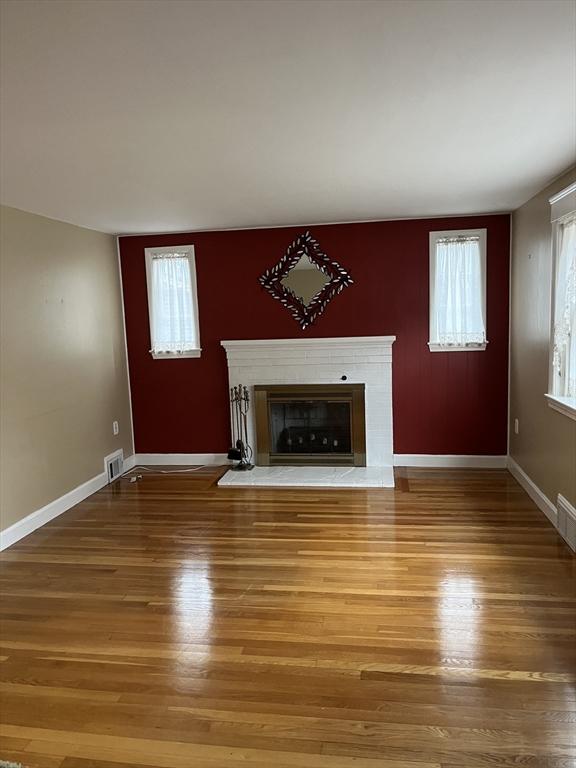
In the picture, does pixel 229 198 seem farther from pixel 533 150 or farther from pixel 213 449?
pixel 213 449

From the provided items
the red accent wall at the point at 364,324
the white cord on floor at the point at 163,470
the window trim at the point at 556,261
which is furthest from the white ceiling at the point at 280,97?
the white cord on floor at the point at 163,470

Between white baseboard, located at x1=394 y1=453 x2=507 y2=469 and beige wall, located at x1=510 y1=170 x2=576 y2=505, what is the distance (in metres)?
0.23

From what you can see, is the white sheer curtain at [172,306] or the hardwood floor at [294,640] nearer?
the hardwood floor at [294,640]

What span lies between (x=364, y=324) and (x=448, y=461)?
60.8 inches

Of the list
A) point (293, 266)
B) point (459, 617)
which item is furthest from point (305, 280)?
point (459, 617)

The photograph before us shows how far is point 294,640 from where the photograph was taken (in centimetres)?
260

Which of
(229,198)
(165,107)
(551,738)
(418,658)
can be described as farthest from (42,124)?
(551,738)

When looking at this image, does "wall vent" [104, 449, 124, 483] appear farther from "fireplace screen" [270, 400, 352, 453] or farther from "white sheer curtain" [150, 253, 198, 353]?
"fireplace screen" [270, 400, 352, 453]

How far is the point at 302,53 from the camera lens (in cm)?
179

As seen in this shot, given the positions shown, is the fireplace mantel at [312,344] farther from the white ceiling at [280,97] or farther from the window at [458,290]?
the white ceiling at [280,97]

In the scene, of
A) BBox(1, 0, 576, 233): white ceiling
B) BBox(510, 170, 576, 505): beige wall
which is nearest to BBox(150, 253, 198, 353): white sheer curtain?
BBox(1, 0, 576, 233): white ceiling

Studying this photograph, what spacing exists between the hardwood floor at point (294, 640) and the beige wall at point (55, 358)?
0.52 m

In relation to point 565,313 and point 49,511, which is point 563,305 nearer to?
point 565,313

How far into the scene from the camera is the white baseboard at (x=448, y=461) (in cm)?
527
